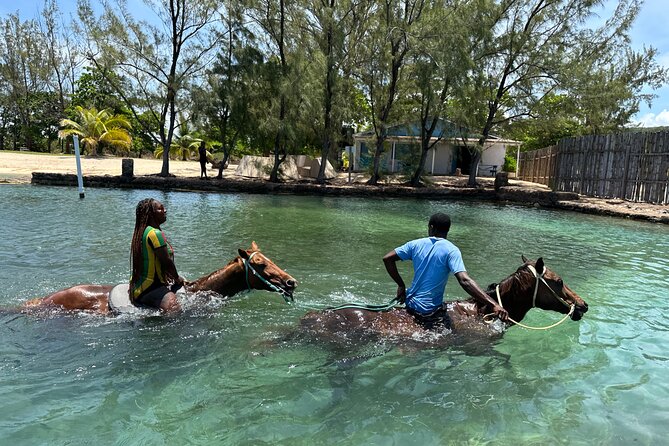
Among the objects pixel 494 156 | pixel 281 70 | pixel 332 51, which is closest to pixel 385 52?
pixel 332 51

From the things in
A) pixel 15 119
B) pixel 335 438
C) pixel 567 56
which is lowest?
pixel 335 438

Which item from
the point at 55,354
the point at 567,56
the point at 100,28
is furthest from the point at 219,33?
the point at 55,354

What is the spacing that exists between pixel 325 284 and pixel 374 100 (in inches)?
1136

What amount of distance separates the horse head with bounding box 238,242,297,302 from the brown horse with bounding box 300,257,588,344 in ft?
1.54

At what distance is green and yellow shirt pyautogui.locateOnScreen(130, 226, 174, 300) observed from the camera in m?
5.84

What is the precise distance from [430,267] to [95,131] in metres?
48.4

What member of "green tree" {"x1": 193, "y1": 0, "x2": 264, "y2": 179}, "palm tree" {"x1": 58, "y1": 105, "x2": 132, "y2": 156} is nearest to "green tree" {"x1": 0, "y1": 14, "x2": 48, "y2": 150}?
"palm tree" {"x1": 58, "y1": 105, "x2": 132, "y2": 156}

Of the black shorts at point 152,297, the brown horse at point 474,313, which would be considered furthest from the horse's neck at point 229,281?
the brown horse at point 474,313

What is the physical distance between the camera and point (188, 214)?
19078 mm

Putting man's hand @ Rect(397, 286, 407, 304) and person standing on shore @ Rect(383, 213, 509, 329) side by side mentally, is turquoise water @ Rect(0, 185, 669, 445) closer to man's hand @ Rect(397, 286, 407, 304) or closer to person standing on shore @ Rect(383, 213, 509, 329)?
person standing on shore @ Rect(383, 213, 509, 329)

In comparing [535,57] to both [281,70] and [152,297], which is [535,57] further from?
[152,297]

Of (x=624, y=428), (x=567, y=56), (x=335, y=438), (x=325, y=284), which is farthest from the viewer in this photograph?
(x=567, y=56)

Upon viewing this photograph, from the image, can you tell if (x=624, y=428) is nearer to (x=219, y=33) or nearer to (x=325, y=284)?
(x=325, y=284)

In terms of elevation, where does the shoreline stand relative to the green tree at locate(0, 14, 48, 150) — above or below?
below
